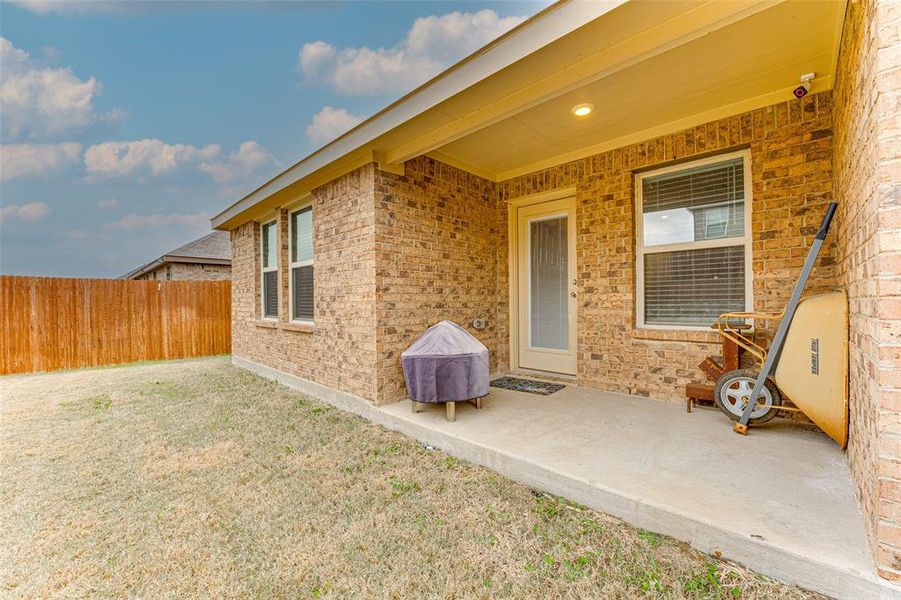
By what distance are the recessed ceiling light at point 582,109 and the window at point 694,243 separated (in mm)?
1062

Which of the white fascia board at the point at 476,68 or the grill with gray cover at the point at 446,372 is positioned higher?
the white fascia board at the point at 476,68

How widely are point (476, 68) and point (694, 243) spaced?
2.71m

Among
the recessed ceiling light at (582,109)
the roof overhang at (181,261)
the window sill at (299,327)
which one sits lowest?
the window sill at (299,327)

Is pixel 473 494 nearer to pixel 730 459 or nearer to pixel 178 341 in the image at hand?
pixel 730 459

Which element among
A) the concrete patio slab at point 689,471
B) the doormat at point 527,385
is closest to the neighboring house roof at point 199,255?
the doormat at point 527,385

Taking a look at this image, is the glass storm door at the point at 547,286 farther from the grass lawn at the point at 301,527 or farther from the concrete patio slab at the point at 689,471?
the grass lawn at the point at 301,527

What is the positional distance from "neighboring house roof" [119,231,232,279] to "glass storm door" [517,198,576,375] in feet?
38.6

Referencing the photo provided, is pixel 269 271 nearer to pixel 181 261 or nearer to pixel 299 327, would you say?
pixel 299 327

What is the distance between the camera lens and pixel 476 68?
8.52 feet

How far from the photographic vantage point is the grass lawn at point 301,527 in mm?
1706

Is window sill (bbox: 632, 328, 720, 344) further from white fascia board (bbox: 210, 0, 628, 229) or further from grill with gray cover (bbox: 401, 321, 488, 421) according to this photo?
white fascia board (bbox: 210, 0, 628, 229)

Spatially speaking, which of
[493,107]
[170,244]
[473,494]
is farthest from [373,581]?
[170,244]

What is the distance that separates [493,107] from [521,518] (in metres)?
2.95

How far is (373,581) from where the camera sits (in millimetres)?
1739
